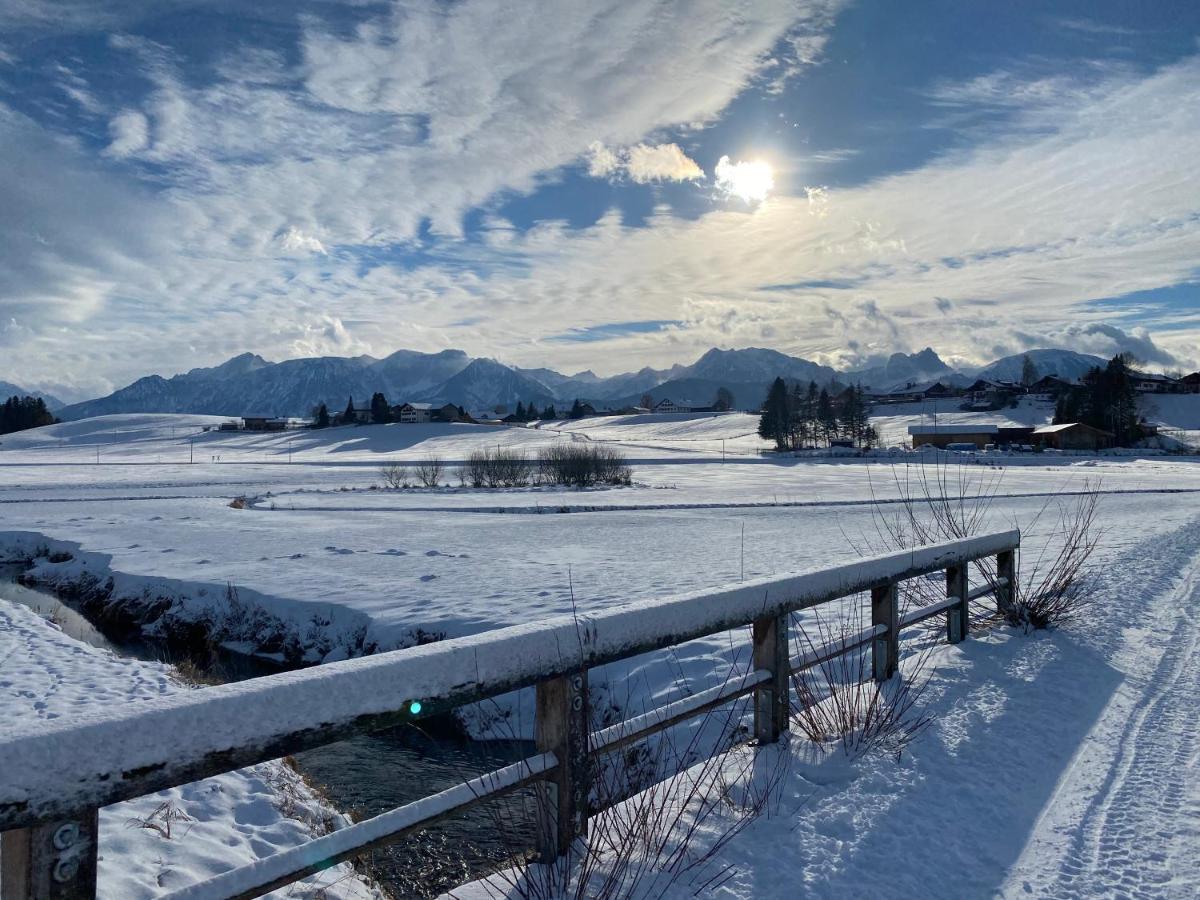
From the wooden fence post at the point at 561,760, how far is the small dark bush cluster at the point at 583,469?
A: 1769 inches

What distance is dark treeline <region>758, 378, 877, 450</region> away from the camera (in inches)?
3878

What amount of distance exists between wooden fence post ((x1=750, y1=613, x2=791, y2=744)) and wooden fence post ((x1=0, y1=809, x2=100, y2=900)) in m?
3.13

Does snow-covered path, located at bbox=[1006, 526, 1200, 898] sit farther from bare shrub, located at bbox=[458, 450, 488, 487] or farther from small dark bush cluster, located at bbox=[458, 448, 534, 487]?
bare shrub, located at bbox=[458, 450, 488, 487]

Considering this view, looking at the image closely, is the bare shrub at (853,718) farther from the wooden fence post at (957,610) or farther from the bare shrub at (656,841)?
the wooden fence post at (957,610)

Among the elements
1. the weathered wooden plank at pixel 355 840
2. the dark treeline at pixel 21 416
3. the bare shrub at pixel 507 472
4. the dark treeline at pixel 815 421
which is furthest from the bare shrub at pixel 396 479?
the dark treeline at pixel 21 416

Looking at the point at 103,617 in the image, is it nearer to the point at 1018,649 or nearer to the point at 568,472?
the point at 1018,649

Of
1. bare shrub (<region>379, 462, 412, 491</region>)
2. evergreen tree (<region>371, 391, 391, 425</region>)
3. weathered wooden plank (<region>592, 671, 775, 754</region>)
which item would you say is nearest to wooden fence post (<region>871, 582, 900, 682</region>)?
weathered wooden plank (<region>592, 671, 775, 754</region>)

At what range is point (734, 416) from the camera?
473ft

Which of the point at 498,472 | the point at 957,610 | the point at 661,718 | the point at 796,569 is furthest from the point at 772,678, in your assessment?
the point at 498,472

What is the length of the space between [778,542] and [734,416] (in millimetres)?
125016

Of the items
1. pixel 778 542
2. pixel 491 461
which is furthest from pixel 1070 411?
pixel 778 542

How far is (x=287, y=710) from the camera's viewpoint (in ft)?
7.61

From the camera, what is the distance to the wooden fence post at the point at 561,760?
3.13 m

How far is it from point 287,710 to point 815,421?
4012 inches
